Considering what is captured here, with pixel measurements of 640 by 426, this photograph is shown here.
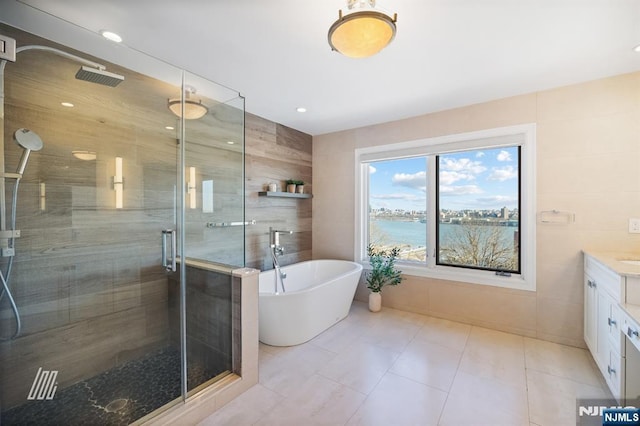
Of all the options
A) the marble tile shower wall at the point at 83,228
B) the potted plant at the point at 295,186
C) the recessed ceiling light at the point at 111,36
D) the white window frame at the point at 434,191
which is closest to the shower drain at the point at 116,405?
the marble tile shower wall at the point at 83,228

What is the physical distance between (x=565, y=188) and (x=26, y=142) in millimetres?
4243

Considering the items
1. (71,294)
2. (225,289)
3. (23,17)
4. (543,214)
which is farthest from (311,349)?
(23,17)

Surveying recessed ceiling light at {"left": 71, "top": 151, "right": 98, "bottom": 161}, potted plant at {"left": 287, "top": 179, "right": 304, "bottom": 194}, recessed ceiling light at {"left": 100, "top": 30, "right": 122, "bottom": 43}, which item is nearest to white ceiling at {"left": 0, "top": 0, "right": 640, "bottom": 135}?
recessed ceiling light at {"left": 100, "top": 30, "right": 122, "bottom": 43}

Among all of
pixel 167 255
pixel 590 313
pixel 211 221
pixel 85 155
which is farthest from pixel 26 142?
pixel 590 313

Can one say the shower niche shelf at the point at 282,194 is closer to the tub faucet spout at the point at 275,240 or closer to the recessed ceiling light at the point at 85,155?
the tub faucet spout at the point at 275,240

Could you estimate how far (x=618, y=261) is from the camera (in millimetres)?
1994

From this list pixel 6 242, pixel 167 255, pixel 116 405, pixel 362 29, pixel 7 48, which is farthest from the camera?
pixel 167 255

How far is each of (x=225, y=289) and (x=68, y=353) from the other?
1.17 metres

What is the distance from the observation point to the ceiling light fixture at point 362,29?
1418 mm

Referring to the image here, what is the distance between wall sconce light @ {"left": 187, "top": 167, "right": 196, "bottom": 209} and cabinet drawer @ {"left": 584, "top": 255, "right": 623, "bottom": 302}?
10.3 ft

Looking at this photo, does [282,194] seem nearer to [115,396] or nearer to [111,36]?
[111,36]

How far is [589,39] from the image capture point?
5.97ft

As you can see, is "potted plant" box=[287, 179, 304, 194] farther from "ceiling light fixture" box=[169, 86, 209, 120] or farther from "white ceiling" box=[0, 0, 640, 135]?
"ceiling light fixture" box=[169, 86, 209, 120]

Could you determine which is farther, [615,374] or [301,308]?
[301,308]
